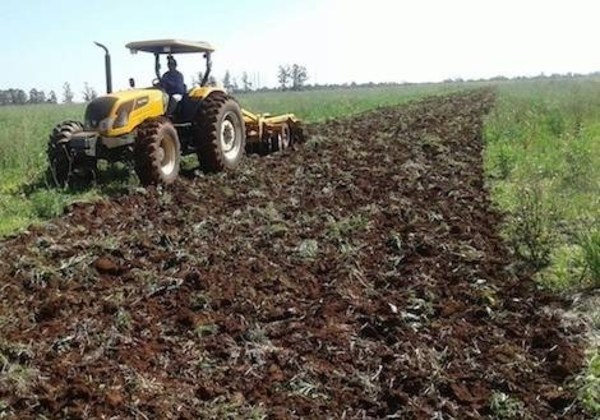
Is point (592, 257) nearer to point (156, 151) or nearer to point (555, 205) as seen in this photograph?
point (555, 205)

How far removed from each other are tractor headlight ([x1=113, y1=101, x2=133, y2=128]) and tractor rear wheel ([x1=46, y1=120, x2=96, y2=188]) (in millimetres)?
583

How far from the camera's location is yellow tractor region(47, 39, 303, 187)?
331 inches

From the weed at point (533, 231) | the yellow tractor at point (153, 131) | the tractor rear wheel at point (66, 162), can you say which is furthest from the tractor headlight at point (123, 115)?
the weed at point (533, 231)

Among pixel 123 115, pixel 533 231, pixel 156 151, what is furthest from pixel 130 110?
pixel 533 231

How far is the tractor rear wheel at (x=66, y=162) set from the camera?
864 centimetres

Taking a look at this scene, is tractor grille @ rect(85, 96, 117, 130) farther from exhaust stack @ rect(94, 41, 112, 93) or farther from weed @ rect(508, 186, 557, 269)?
weed @ rect(508, 186, 557, 269)

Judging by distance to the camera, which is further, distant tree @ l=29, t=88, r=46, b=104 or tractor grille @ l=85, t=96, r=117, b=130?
distant tree @ l=29, t=88, r=46, b=104

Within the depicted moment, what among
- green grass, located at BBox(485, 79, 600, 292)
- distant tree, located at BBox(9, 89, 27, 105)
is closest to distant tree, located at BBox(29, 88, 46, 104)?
distant tree, located at BBox(9, 89, 27, 105)

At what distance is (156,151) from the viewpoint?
8.30 m

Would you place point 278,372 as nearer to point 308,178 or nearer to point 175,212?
point 175,212

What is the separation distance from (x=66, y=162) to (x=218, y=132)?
2.07 m

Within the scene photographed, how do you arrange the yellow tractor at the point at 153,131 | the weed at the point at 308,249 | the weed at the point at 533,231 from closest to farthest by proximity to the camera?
the weed at the point at 533,231 < the weed at the point at 308,249 < the yellow tractor at the point at 153,131

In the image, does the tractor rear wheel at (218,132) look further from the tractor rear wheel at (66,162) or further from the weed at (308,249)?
the weed at (308,249)

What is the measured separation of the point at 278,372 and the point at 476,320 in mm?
1496
